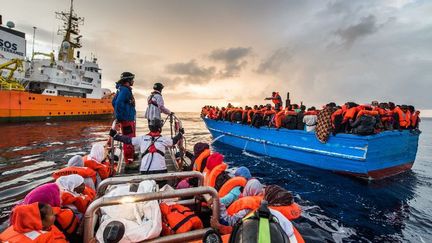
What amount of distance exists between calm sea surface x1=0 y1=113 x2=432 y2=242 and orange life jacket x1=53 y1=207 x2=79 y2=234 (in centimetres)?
347

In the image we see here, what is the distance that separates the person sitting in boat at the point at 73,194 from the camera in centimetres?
333

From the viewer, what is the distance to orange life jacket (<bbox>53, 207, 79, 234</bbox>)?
2740 millimetres

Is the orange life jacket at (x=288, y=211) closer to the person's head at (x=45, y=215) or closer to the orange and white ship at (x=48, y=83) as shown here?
the person's head at (x=45, y=215)

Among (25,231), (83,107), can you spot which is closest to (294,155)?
(25,231)

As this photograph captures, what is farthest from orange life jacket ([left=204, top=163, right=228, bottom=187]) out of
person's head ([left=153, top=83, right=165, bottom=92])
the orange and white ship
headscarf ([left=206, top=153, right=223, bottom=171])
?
the orange and white ship

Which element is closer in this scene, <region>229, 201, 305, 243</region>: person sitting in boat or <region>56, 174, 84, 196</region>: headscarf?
<region>229, 201, 305, 243</region>: person sitting in boat

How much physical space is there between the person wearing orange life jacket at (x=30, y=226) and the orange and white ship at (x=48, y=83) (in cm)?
2704

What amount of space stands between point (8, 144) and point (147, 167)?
13.6 metres

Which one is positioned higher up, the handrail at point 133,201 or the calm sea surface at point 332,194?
the handrail at point 133,201

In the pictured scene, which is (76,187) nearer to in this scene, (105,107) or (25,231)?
(25,231)

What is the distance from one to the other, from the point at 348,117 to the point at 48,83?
1375 inches

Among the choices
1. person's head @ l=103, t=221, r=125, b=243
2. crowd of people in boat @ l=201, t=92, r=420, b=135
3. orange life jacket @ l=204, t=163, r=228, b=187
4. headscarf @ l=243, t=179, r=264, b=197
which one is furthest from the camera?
crowd of people in boat @ l=201, t=92, r=420, b=135

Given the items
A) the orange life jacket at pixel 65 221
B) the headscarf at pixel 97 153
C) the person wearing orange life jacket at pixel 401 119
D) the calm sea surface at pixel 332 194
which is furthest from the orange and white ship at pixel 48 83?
the person wearing orange life jacket at pixel 401 119

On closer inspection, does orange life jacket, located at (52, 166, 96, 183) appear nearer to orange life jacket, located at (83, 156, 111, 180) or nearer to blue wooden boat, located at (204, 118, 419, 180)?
orange life jacket, located at (83, 156, 111, 180)
